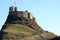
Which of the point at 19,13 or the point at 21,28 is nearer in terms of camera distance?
the point at 21,28

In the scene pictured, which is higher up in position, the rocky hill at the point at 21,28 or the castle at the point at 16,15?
the castle at the point at 16,15

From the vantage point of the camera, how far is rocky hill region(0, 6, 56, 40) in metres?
164

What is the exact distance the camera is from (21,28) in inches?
7190

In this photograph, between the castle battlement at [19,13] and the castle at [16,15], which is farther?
the castle battlement at [19,13]

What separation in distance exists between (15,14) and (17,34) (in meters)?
30.5

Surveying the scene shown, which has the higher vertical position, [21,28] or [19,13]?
[19,13]

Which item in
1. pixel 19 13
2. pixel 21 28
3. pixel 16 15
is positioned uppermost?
pixel 19 13

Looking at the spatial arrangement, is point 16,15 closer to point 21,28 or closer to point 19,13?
point 19,13

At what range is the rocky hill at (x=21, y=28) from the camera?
164 metres

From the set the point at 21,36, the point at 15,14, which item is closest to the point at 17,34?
the point at 21,36

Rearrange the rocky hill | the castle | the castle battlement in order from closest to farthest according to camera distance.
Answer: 1. the rocky hill
2. the castle
3. the castle battlement

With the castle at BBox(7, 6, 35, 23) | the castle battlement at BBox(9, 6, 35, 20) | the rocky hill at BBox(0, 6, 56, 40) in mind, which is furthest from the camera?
the castle battlement at BBox(9, 6, 35, 20)

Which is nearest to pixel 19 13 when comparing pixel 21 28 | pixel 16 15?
pixel 16 15

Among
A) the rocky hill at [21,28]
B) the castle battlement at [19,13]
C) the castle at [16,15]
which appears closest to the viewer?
the rocky hill at [21,28]
